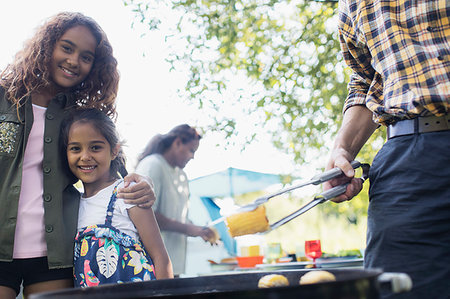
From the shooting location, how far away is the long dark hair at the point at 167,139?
3924 mm

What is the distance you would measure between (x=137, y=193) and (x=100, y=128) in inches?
13.1

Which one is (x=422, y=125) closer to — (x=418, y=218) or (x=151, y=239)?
(x=418, y=218)

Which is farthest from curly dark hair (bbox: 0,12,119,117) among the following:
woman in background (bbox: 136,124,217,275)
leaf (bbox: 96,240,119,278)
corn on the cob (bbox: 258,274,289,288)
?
woman in background (bbox: 136,124,217,275)

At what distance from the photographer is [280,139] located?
636 centimetres

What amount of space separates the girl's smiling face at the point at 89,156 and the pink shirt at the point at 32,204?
121 millimetres

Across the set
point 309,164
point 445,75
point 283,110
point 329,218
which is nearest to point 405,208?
point 445,75

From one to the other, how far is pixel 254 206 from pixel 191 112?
14.5 feet

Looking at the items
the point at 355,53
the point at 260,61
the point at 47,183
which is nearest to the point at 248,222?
the point at 355,53

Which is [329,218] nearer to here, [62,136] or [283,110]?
[283,110]

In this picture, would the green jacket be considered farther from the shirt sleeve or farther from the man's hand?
the shirt sleeve

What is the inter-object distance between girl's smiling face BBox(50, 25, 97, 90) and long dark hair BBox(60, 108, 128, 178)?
0.12 meters

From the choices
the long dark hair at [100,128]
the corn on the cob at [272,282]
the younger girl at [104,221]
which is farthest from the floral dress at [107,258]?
the corn on the cob at [272,282]

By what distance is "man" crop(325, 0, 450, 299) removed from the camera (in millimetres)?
1219

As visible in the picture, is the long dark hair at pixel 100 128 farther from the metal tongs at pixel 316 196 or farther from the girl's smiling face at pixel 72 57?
the metal tongs at pixel 316 196
